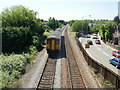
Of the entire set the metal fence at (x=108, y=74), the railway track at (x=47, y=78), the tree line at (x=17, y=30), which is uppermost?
the tree line at (x=17, y=30)

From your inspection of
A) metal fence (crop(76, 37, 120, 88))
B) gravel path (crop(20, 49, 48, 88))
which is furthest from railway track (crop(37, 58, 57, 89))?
metal fence (crop(76, 37, 120, 88))

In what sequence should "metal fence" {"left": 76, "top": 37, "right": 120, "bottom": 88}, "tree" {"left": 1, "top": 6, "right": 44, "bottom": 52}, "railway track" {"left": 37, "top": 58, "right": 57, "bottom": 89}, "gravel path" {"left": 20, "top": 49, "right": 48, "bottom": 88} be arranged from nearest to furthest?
"metal fence" {"left": 76, "top": 37, "right": 120, "bottom": 88}
"railway track" {"left": 37, "top": 58, "right": 57, "bottom": 89}
"gravel path" {"left": 20, "top": 49, "right": 48, "bottom": 88}
"tree" {"left": 1, "top": 6, "right": 44, "bottom": 52}

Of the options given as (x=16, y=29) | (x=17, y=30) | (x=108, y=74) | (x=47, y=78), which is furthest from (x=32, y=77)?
(x=16, y=29)

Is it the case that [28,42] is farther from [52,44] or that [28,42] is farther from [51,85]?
[51,85]

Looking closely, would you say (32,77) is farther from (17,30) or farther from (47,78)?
(17,30)

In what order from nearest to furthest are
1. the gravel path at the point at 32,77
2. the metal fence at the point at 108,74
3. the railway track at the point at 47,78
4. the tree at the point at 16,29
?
the metal fence at the point at 108,74 → the railway track at the point at 47,78 → the gravel path at the point at 32,77 → the tree at the point at 16,29

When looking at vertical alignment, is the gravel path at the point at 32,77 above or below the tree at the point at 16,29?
below

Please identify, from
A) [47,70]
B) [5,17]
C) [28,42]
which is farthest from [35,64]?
[5,17]

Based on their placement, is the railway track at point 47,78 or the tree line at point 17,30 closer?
the railway track at point 47,78

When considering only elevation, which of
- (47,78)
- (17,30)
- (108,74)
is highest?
(17,30)

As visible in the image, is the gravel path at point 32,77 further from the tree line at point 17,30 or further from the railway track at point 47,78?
the tree line at point 17,30

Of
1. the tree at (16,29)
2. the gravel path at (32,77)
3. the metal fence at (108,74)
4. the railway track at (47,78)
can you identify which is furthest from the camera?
the tree at (16,29)

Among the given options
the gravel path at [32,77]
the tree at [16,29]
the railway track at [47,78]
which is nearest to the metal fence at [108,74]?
the railway track at [47,78]

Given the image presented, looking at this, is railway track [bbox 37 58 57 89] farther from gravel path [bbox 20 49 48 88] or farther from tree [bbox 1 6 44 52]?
tree [bbox 1 6 44 52]
